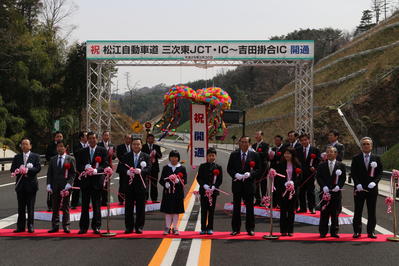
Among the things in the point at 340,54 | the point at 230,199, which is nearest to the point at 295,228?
the point at 230,199

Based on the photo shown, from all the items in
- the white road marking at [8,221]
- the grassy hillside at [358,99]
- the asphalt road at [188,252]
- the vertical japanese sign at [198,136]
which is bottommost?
the white road marking at [8,221]

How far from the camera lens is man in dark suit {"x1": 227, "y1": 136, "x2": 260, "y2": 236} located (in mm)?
8438

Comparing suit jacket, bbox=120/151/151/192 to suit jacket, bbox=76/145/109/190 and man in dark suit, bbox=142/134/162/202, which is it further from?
man in dark suit, bbox=142/134/162/202

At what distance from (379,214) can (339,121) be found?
40.9 metres

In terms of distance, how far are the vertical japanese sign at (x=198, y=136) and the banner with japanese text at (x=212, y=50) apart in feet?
59.0

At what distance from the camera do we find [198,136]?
1172 centimetres

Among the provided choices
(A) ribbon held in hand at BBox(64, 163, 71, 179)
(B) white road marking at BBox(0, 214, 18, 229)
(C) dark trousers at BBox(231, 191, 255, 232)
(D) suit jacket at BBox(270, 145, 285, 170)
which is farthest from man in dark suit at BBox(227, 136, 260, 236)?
(B) white road marking at BBox(0, 214, 18, 229)

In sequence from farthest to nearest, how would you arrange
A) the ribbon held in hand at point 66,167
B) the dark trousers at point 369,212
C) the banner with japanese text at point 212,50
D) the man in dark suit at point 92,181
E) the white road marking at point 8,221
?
Result: the banner with japanese text at point 212,50, the white road marking at point 8,221, the ribbon held in hand at point 66,167, the man in dark suit at point 92,181, the dark trousers at point 369,212

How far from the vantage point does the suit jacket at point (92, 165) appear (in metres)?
8.56

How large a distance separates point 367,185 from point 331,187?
24.1 inches

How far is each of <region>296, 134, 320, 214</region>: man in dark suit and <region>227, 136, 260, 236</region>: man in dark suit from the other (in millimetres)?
2282

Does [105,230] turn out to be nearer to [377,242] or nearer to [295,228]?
[295,228]

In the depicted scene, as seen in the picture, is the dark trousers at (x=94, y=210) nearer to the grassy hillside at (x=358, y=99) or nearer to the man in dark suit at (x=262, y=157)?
the man in dark suit at (x=262, y=157)

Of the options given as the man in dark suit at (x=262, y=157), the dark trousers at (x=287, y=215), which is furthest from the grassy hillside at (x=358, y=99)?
the dark trousers at (x=287, y=215)
